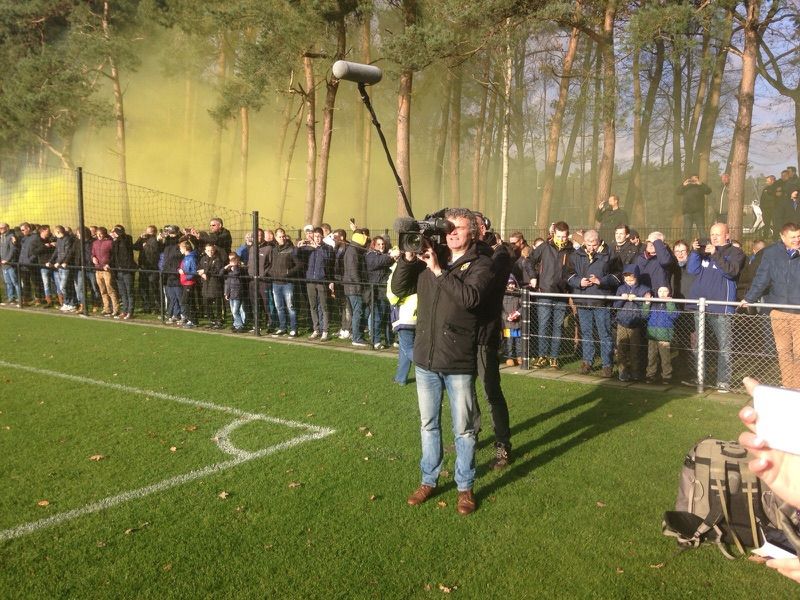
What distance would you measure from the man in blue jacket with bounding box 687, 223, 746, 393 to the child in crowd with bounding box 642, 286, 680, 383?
0.38 m

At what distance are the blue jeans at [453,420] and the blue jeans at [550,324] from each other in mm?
4971

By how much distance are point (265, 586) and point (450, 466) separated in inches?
87.4

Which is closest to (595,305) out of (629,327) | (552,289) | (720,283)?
(629,327)

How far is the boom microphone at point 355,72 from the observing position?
142 inches

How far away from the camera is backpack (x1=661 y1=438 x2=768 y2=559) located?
3959 mm

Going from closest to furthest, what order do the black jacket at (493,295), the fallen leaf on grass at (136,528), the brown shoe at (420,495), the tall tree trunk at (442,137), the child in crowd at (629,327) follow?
the fallen leaf on grass at (136,528) < the black jacket at (493,295) < the brown shoe at (420,495) < the child in crowd at (629,327) < the tall tree trunk at (442,137)

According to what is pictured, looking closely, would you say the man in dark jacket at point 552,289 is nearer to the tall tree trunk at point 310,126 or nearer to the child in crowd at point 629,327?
the child in crowd at point 629,327

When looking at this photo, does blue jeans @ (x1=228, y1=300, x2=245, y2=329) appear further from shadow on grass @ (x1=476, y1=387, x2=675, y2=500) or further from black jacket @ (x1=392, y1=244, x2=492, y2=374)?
black jacket @ (x1=392, y1=244, x2=492, y2=374)

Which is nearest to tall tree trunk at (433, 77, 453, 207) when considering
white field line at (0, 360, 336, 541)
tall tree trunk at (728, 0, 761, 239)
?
tall tree trunk at (728, 0, 761, 239)

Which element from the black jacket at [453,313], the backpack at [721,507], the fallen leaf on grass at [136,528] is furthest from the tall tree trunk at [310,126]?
the backpack at [721,507]

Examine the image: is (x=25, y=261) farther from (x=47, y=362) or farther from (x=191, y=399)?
(x=191, y=399)

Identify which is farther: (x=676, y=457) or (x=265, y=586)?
(x=676, y=457)

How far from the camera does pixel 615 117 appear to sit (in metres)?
18.5

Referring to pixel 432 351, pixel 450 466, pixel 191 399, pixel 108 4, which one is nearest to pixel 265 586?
pixel 432 351
